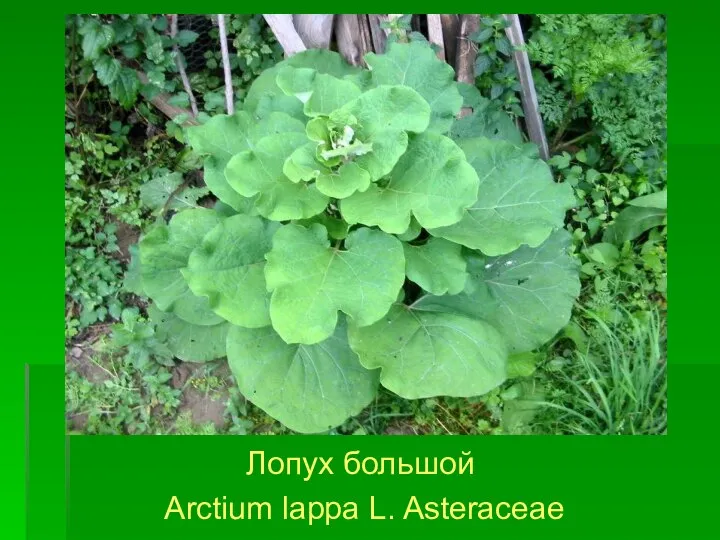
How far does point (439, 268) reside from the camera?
103 inches

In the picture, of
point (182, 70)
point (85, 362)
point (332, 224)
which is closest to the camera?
point (332, 224)

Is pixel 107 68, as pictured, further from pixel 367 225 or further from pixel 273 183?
pixel 367 225

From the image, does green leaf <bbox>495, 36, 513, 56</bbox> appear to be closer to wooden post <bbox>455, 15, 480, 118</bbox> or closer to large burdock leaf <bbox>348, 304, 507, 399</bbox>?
wooden post <bbox>455, 15, 480, 118</bbox>

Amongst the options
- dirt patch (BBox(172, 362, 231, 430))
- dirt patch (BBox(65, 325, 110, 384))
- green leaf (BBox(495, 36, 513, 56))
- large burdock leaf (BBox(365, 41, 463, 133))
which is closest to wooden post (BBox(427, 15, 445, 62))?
green leaf (BBox(495, 36, 513, 56))

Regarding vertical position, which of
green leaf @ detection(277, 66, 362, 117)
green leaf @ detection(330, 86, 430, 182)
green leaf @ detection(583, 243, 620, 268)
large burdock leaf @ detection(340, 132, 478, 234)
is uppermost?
green leaf @ detection(583, 243, 620, 268)

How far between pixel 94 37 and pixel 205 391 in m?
2.14

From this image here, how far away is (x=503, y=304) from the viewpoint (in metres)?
3.19

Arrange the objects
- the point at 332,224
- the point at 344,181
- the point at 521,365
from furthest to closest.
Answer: the point at 521,365, the point at 332,224, the point at 344,181

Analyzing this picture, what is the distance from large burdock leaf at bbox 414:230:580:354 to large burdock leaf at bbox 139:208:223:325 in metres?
1.36

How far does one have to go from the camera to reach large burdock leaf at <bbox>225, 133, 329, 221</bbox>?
235cm

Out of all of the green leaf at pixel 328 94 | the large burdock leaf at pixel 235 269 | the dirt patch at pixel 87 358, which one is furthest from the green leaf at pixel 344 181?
the dirt patch at pixel 87 358

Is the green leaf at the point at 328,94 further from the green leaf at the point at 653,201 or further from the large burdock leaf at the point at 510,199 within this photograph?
the green leaf at the point at 653,201

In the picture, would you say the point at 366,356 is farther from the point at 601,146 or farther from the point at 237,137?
the point at 601,146

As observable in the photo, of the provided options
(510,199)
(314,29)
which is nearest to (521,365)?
(510,199)
